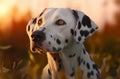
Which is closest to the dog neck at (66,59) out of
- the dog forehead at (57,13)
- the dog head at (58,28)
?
the dog head at (58,28)

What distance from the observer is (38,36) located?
3582mm

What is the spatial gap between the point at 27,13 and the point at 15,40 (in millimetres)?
1599

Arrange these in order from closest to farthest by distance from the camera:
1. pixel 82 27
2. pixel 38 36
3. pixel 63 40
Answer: pixel 38 36 < pixel 63 40 < pixel 82 27

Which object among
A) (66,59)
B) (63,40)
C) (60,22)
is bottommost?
(66,59)

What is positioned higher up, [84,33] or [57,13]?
[57,13]

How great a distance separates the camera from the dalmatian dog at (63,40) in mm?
3697

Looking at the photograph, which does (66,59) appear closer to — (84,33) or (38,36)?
(84,33)

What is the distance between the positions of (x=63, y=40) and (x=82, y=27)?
20 cm

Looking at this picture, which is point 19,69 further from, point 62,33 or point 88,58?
point 88,58

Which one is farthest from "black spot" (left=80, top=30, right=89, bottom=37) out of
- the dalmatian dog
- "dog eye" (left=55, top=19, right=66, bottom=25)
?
"dog eye" (left=55, top=19, right=66, bottom=25)

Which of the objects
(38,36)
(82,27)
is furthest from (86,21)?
(38,36)

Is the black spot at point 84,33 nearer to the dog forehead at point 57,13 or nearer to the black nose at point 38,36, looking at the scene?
the dog forehead at point 57,13

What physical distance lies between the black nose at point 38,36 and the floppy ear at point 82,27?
32cm

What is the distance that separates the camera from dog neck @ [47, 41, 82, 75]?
3.95m
